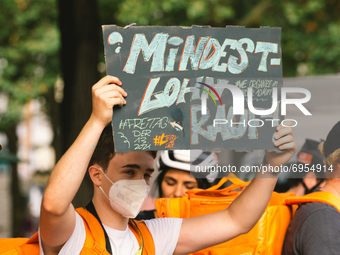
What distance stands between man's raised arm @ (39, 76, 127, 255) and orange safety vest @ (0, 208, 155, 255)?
0.47 feet

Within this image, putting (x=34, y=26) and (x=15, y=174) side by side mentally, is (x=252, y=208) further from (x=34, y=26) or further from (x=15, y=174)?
A: (x=15, y=174)

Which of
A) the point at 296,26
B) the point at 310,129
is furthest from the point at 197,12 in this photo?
the point at 310,129

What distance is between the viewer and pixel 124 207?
91.3 inches

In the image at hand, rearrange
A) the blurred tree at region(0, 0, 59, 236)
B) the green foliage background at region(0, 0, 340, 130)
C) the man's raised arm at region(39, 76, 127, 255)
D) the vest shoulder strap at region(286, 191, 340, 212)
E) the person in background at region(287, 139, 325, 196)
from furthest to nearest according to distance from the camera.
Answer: the blurred tree at region(0, 0, 59, 236) < the green foliage background at region(0, 0, 340, 130) < the person in background at region(287, 139, 325, 196) < the vest shoulder strap at region(286, 191, 340, 212) < the man's raised arm at region(39, 76, 127, 255)

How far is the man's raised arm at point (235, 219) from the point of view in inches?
94.7

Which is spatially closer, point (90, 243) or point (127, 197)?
point (90, 243)

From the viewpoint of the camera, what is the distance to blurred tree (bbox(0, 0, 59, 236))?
9297 millimetres

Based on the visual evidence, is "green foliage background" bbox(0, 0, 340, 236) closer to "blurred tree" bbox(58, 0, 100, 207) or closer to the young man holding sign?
"blurred tree" bbox(58, 0, 100, 207)

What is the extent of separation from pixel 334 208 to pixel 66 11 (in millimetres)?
3697

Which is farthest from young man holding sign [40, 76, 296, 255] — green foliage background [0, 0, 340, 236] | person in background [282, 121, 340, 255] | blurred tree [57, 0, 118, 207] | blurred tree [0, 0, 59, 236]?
blurred tree [0, 0, 59, 236]

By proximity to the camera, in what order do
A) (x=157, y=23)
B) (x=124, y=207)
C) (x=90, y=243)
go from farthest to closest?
(x=157, y=23) < (x=124, y=207) < (x=90, y=243)

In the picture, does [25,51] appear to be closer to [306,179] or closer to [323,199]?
[306,179]

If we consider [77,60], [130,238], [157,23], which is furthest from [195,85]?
[157,23]

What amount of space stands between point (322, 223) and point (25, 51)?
8.76 metres
